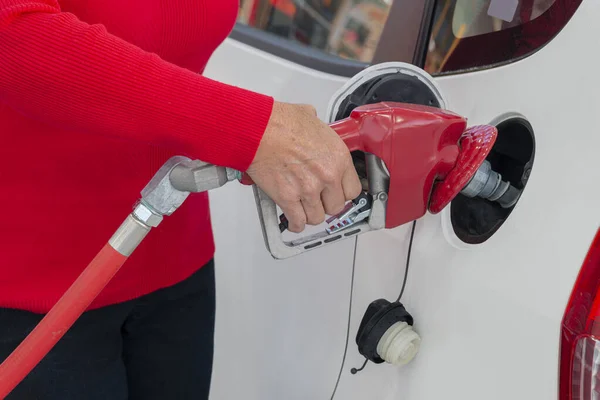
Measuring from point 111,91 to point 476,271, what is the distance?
0.46 m

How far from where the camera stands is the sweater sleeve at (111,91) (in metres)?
0.62

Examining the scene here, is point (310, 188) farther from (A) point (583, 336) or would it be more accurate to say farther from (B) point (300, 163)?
(A) point (583, 336)

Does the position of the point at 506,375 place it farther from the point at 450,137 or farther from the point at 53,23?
the point at 53,23

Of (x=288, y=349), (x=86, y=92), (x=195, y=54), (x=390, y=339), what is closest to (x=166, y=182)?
(x=86, y=92)

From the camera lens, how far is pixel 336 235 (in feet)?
2.59

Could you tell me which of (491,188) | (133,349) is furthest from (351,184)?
(133,349)

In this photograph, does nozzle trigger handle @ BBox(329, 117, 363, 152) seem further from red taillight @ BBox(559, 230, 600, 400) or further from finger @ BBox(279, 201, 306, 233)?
red taillight @ BBox(559, 230, 600, 400)

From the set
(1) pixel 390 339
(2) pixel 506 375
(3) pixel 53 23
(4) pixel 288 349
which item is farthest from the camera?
(4) pixel 288 349

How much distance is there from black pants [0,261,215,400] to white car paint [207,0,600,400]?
0.60ft

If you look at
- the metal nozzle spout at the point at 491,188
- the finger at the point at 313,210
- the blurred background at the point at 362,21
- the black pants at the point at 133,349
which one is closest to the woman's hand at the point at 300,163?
the finger at the point at 313,210

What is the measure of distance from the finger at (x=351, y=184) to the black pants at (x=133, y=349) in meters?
0.42

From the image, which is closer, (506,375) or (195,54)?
(506,375)

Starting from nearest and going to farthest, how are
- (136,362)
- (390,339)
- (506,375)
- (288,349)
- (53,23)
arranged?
(53,23) → (506,375) → (390,339) → (136,362) → (288,349)

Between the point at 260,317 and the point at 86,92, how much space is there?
2.54 feet
